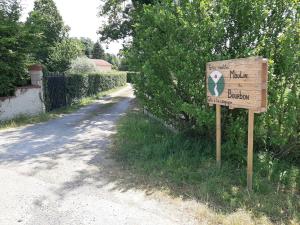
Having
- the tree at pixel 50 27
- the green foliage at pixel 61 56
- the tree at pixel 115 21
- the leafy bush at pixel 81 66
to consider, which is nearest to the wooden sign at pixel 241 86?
the tree at pixel 115 21

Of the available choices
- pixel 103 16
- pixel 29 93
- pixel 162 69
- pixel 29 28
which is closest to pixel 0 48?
pixel 29 28

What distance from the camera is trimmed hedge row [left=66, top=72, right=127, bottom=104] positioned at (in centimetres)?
1736

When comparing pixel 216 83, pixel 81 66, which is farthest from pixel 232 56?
pixel 81 66

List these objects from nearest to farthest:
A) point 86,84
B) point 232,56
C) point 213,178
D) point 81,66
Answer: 1. point 213,178
2. point 232,56
3. point 86,84
4. point 81,66

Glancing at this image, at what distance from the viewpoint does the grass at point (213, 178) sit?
420 centimetres

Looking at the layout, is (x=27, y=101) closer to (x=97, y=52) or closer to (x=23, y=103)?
(x=23, y=103)

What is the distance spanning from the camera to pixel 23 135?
900 centimetres

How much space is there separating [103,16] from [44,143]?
56.3 feet

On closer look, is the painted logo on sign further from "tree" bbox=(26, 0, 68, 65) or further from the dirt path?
"tree" bbox=(26, 0, 68, 65)

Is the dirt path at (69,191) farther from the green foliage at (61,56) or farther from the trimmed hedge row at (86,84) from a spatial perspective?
the green foliage at (61,56)

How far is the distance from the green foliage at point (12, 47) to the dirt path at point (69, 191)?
3906 mm

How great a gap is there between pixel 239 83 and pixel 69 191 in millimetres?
3193

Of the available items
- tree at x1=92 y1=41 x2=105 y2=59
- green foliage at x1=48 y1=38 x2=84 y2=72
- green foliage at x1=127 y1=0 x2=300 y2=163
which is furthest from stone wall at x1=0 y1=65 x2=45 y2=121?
tree at x1=92 y1=41 x2=105 y2=59

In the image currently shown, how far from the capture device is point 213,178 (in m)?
5.09
